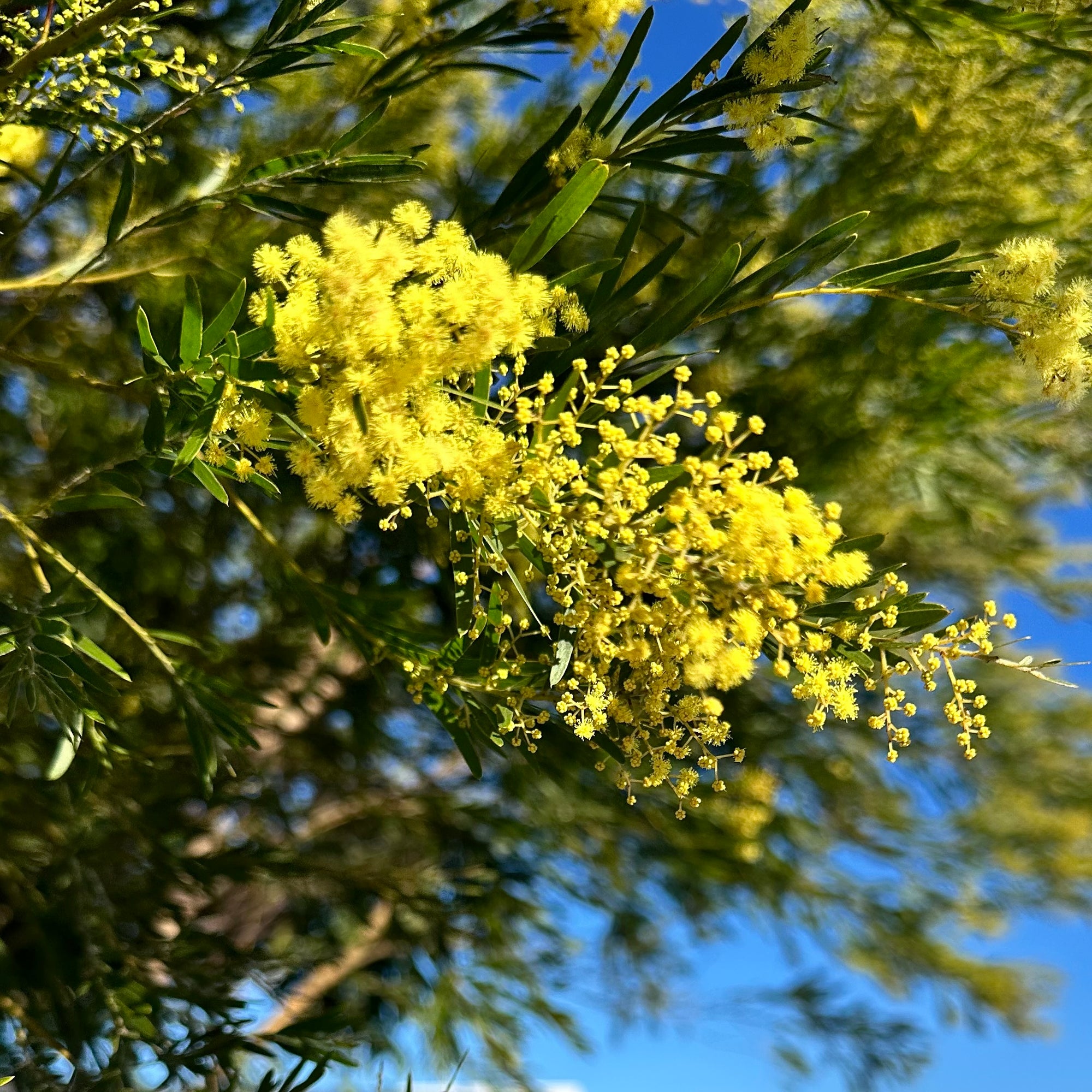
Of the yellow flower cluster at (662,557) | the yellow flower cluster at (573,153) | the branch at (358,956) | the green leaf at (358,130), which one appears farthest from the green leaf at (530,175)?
the branch at (358,956)

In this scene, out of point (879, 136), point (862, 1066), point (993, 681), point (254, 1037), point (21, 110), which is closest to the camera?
point (21, 110)

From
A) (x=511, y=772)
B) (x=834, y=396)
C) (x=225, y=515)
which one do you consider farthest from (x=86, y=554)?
(x=834, y=396)

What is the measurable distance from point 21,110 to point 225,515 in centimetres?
115

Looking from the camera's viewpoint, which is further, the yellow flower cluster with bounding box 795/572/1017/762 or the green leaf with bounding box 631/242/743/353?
the green leaf with bounding box 631/242/743/353

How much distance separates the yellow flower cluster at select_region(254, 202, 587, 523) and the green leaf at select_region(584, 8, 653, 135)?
1.21ft

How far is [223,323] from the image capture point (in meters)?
0.87

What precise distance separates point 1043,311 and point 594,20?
62 cm

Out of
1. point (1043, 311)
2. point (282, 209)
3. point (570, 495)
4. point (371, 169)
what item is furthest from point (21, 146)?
point (1043, 311)

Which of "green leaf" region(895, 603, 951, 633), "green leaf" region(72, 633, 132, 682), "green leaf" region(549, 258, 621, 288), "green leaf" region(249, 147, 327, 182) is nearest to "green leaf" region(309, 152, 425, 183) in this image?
"green leaf" region(249, 147, 327, 182)

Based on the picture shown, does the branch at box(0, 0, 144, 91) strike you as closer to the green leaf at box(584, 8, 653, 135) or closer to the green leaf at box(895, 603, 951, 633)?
the green leaf at box(584, 8, 653, 135)

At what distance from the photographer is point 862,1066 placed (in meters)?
2.83

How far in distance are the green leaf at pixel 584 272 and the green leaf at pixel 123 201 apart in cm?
42

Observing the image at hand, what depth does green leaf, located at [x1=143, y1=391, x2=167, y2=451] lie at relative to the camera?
90 cm

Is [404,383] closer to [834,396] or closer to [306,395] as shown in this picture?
[306,395]
